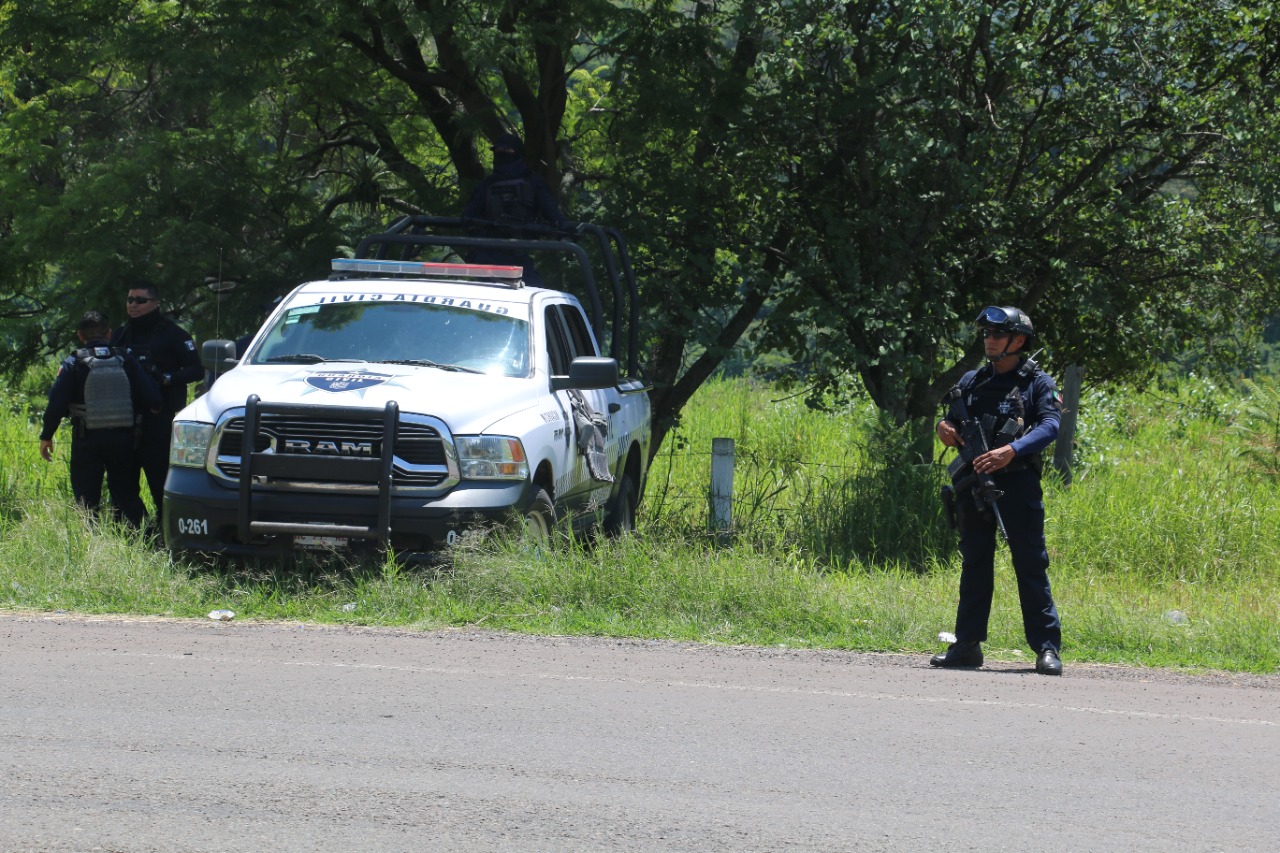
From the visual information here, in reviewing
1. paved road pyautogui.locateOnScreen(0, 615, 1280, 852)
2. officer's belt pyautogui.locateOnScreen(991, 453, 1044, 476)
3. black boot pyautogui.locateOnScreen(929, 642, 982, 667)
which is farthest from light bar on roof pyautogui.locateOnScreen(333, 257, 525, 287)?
black boot pyautogui.locateOnScreen(929, 642, 982, 667)

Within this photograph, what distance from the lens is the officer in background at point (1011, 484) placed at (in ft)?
23.5

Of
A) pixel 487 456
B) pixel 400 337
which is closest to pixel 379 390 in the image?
pixel 487 456

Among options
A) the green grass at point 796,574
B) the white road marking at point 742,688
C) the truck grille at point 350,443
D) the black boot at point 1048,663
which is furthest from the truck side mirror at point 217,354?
the black boot at point 1048,663

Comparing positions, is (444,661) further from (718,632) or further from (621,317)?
(621,317)

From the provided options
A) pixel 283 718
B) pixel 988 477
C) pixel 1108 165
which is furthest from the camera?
pixel 1108 165

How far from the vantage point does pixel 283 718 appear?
5.61 m

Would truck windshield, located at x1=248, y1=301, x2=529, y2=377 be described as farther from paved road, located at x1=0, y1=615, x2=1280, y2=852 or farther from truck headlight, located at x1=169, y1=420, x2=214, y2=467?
paved road, located at x1=0, y1=615, x2=1280, y2=852

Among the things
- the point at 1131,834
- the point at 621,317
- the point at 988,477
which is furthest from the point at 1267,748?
the point at 621,317

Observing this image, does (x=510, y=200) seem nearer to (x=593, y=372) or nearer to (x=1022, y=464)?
(x=593, y=372)

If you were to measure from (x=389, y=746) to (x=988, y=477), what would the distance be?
348cm

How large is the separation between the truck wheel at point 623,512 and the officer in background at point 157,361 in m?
3.33

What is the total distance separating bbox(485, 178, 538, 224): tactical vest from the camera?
11977mm

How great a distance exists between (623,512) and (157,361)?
3.76 m

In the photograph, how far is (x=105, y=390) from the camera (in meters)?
10.1
